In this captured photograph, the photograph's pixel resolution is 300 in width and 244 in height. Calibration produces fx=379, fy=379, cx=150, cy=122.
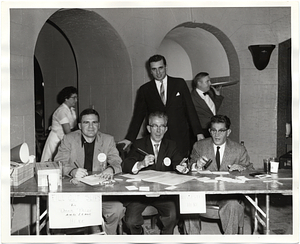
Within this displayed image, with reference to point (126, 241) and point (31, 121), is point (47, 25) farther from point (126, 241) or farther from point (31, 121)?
point (126, 241)

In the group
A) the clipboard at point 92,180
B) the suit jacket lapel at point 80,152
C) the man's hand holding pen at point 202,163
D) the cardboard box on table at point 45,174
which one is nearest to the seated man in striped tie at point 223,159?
the man's hand holding pen at point 202,163

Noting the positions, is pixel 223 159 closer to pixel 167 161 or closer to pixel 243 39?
pixel 167 161

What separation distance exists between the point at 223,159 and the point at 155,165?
668 millimetres

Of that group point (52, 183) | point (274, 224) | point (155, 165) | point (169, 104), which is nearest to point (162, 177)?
point (155, 165)

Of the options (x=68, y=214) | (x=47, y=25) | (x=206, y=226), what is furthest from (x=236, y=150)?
(x=47, y=25)

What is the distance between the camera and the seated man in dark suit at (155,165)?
133 inches

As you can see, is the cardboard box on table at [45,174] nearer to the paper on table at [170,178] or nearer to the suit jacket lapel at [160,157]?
the paper on table at [170,178]

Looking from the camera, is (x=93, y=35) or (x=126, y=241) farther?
(x=93, y=35)

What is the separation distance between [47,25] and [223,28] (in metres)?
3.25

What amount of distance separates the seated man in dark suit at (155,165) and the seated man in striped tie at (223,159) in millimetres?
Result: 245

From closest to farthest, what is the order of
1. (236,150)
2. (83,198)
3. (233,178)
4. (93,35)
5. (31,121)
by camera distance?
(83,198) → (233,178) → (236,150) → (31,121) → (93,35)

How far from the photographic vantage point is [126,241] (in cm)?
293

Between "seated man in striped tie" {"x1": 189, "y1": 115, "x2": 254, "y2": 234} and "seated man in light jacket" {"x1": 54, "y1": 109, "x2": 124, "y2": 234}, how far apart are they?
75 centimetres

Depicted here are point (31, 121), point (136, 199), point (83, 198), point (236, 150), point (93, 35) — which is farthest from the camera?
point (93, 35)
